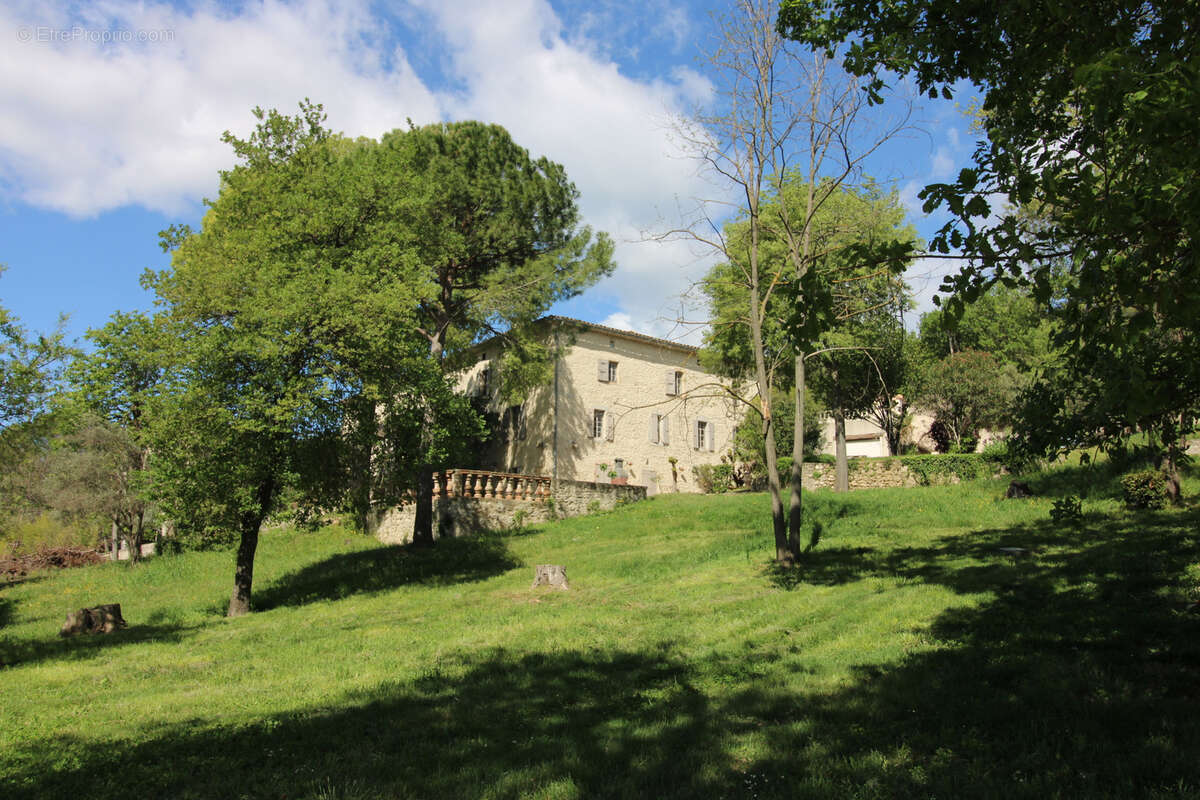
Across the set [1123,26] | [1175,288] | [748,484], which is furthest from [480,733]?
[748,484]

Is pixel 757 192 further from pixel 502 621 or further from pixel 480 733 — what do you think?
pixel 480 733

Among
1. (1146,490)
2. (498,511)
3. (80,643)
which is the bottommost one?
(80,643)

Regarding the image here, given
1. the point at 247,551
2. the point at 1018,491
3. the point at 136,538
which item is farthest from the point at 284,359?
the point at 1018,491

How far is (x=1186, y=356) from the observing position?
20.9 feet

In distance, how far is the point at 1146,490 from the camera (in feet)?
54.7

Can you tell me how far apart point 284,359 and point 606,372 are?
21026 mm

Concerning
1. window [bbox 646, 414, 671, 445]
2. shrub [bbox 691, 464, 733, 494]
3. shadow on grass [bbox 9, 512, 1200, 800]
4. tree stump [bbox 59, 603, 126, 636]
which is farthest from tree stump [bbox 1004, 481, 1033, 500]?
tree stump [bbox 59, 603, 126, 636]

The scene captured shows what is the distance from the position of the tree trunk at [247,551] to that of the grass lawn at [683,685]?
58 cm

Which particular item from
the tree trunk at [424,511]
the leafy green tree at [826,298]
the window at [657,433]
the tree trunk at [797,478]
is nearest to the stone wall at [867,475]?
the leafy green tree at [826,298]

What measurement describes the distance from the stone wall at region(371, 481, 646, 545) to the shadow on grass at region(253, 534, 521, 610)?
219cm

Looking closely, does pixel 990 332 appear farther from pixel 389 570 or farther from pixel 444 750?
pixel 444 750

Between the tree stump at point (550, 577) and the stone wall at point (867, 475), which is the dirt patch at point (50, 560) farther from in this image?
the stone wall at point (867, 475)

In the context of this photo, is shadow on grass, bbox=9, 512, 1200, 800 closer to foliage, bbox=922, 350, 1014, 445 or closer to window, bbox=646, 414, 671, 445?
window, bbox=646, 414, 671, 445

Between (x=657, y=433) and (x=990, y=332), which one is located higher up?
(x=990, y=332)
